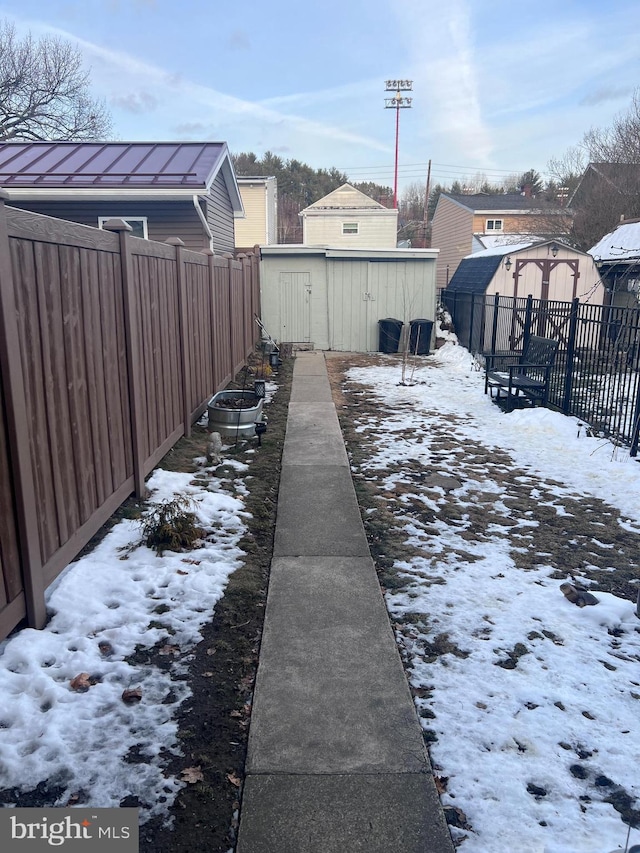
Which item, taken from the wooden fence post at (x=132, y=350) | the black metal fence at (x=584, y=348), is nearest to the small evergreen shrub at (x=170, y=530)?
the wooden fence post at (x=132, y=350)

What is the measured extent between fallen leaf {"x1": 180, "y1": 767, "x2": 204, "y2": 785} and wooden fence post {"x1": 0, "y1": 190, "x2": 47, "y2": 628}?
123cm

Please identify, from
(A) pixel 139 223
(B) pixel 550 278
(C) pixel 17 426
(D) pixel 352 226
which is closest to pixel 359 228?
(D) pixel 352 226

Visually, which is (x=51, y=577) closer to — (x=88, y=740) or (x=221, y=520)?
(x=88, y=740)

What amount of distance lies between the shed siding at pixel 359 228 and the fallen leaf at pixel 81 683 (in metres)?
30.2

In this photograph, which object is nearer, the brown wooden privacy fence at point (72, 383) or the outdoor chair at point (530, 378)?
the brown wooden privacy fence at point (72, 383)

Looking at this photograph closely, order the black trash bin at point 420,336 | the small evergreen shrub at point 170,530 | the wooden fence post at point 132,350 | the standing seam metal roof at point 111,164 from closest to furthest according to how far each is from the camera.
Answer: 1. the small evergreen shrub at point 170,530
2. the wooden fence post at point 132,350
3. the standing seam metal roof at point 111,164
4. the black trash bin at point 420,336

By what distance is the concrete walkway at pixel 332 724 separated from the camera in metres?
2.14

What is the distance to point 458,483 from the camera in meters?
6.11

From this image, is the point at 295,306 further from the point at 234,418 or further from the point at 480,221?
the point at 480,221

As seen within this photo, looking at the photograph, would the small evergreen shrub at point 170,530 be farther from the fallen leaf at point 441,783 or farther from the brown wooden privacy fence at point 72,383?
the fallen leaf at point 441,783

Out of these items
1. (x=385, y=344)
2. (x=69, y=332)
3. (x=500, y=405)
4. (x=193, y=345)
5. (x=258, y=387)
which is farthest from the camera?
(x=385, y=344)

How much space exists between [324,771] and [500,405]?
8.17 m

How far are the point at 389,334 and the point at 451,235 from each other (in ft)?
72.8

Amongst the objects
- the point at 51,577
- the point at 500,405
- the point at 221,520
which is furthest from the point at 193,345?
the point at 500,405
